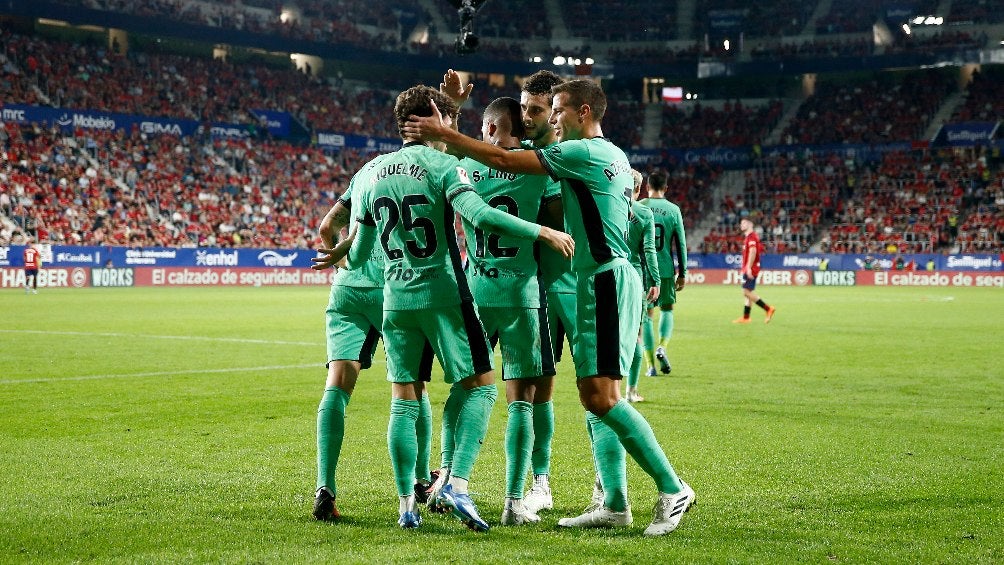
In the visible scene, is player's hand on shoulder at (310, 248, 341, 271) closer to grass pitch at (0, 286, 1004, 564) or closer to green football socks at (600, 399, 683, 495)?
grass pitch at (0, 286, 1004, 564)

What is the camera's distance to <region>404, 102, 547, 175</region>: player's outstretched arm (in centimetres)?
514

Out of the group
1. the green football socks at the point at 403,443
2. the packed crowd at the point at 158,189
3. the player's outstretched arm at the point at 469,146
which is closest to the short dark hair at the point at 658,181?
the player's outstretched arm at the point at 469,146

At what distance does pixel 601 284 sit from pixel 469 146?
1.03 meters

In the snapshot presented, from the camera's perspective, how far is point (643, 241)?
10.4m

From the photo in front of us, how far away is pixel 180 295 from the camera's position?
33.6m

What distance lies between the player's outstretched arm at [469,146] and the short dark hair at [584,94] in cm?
52

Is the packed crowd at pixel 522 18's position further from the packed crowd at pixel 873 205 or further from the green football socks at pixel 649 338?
the green football socks at pixel 649 338

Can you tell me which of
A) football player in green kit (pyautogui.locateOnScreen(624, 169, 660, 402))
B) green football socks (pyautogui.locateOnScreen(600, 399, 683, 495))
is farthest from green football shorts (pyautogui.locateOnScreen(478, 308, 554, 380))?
football player in green kit (pyautogui.locateOnScreen(624, 169, 660, 402))

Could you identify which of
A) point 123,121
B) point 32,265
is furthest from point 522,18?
point 32,265

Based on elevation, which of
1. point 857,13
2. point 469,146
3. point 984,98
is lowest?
point 469,146

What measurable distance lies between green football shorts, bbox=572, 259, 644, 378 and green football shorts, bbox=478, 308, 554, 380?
18.2 inches

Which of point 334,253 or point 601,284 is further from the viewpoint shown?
point 334,253

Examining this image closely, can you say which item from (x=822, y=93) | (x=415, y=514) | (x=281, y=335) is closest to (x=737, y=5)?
(x=822, y=93)

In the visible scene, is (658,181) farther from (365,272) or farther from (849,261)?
(849,261)
